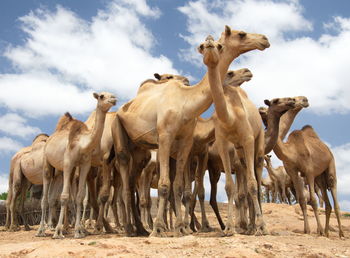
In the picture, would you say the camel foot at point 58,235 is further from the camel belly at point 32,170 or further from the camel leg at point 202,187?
the camel belly at point 32,170

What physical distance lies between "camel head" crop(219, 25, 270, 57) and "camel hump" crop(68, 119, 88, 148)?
12.9 feet

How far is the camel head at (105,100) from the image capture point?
10.3 metres

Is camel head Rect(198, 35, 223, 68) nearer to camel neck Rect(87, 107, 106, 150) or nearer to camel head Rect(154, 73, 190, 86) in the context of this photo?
camel neck Rect(87, 107, 106, 150)

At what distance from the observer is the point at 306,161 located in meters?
12.7

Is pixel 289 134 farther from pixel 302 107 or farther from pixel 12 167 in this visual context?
pixel 12 167

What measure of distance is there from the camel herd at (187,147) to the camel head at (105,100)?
0.07ft

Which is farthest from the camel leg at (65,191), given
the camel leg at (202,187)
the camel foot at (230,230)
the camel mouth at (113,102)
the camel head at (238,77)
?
the camel head at (238,77)

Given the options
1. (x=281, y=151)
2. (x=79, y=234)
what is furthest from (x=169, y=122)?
(x=281, y=151)

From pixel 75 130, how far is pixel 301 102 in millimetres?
6113

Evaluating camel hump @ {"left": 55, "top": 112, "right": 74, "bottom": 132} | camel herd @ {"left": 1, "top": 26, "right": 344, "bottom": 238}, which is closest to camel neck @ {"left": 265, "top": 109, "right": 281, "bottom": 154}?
camel herd @ {"left": 1, "top": 26, "right": 344, "bottom": 238}

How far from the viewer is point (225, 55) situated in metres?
9.20

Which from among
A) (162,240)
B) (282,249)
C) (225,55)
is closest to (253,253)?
(282,249)

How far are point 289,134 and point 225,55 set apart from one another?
538 centimetres

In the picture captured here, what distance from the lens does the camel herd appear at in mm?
8766
